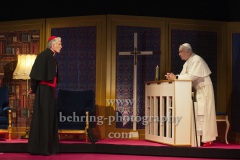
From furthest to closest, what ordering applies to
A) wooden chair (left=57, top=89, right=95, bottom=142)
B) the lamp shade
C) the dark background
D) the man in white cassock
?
the dark background
the lamp shade
wooden chair (left=57, top=89, right=95, bottom=142)
the man in white cassock

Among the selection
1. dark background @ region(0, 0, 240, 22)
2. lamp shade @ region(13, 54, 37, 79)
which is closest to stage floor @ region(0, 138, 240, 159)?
lamp shade @ region(13, 54, 37, 79)

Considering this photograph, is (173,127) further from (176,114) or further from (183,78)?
(183,78)

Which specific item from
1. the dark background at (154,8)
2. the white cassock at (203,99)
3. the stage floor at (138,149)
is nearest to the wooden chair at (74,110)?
the stage floor at (138,149)

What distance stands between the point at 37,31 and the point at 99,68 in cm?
156

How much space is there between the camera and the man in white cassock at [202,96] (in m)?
7.83

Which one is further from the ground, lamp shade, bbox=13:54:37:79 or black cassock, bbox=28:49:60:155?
lamp shade, bbox=13:54:37:79

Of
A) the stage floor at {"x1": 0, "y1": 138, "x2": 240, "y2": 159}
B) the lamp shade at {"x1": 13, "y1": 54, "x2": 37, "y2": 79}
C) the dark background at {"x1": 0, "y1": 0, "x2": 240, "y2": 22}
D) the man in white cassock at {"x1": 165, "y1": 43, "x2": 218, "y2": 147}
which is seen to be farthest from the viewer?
the dark background at {"x1": 0, "y1": 0, "x2": 240, "y2": 22}

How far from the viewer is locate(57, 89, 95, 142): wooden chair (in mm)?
8336

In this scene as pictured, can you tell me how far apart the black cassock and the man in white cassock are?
2.02m

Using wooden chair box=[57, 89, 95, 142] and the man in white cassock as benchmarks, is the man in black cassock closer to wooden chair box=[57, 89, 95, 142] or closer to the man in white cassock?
wooden chair box=[57, 89, 95, 142]

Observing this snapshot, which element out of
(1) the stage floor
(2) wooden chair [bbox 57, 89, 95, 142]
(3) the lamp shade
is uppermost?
(3) the lamp shade

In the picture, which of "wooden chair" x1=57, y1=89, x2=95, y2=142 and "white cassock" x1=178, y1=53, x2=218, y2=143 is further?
"wooden chair" x1=57, y1=89, x2=95, y2=142

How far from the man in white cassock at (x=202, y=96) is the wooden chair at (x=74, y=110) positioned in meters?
1.74

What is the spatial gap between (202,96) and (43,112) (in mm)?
2765
